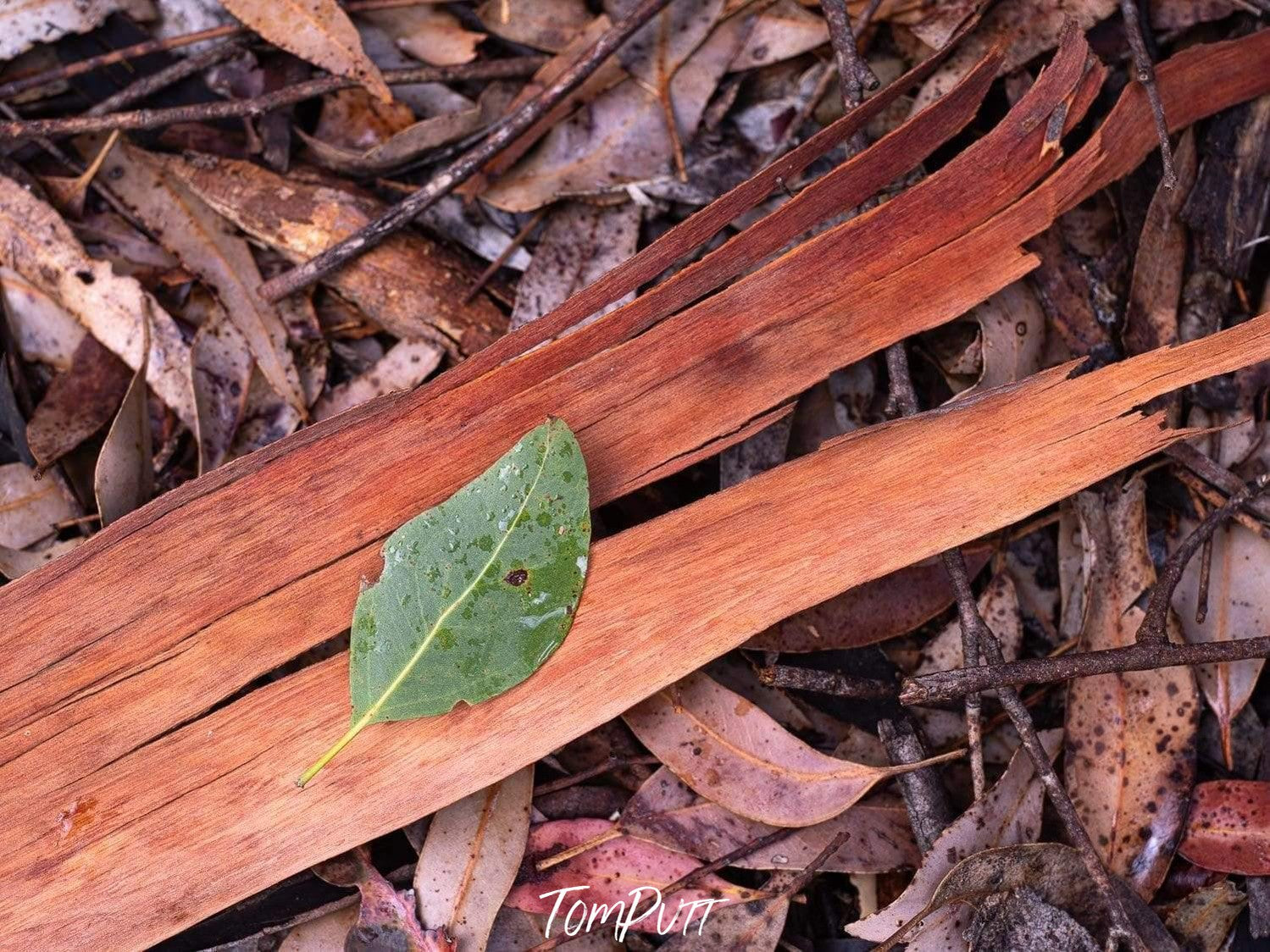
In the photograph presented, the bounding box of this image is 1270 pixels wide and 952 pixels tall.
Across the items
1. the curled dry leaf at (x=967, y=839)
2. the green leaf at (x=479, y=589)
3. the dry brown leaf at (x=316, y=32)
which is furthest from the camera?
the dry brown leaf at (x=316, y=32)

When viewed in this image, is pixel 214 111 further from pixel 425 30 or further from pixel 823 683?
pixel 823 683

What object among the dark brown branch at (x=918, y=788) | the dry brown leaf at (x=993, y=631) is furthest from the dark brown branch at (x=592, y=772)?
the dry brown leaf at (x=993, y=631)

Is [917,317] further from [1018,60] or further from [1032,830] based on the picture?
[1032,830]

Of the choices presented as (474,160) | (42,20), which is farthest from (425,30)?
(42,20)

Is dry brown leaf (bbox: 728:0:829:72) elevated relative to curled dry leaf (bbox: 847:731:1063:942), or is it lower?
elevated

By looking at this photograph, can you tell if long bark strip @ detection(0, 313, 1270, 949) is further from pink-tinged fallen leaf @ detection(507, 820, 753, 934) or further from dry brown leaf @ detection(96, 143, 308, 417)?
dry brown leaf @ detection(96, 143, 308, 417)

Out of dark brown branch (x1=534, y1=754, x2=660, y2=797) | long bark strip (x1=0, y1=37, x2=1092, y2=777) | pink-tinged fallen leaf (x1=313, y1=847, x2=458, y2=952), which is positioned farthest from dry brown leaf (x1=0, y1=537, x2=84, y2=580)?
dark brown branch (x1=534, y1=754, x2=660, y2=797)

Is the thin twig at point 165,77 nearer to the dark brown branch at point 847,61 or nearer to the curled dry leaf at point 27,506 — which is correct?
the curled dry leaf at point 27,506
